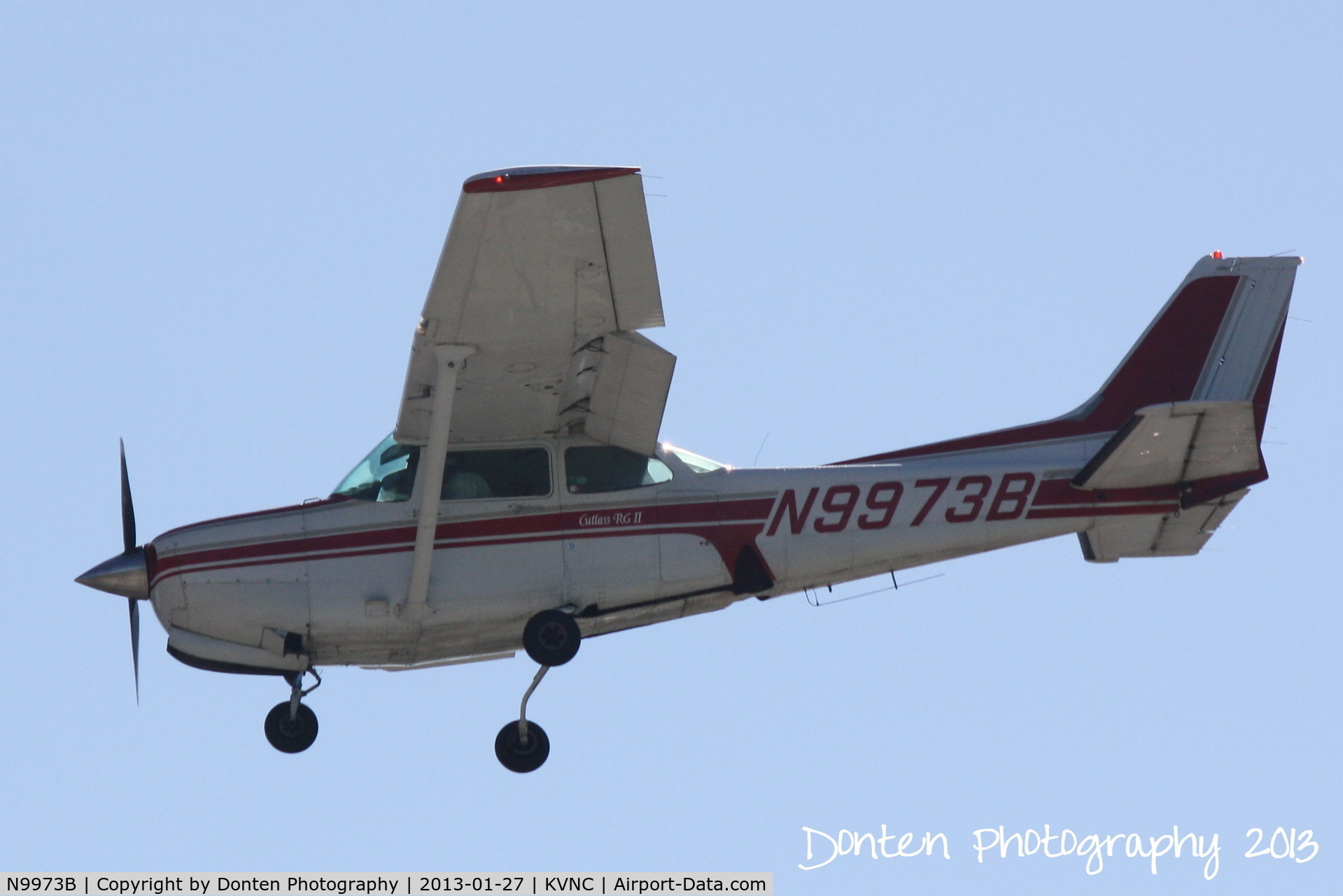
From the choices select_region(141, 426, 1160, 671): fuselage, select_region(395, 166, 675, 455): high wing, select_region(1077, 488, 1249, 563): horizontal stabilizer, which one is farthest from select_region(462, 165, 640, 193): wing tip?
select_region(1077, 488, 1249, 563): horizontal stabilizer

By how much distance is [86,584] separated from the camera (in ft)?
46.2

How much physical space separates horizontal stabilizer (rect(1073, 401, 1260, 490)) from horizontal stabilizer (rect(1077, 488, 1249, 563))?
294 millimetres

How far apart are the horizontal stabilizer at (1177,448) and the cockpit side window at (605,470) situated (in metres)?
3.37

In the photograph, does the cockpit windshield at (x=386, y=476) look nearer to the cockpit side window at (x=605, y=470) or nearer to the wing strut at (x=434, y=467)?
the wing strut at (x=434, y=467)

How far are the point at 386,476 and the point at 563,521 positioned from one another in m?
1.37

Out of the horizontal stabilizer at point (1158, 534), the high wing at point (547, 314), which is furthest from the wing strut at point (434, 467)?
the horizontal stabilizer at point (1158, 534)

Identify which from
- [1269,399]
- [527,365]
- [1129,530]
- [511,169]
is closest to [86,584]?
[527,365]

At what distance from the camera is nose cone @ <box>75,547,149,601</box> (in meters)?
14.0

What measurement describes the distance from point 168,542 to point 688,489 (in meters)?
3.85

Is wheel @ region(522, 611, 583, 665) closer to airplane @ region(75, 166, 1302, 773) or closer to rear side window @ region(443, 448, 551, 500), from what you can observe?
airplane @ region(75, 166, 1302, 773)

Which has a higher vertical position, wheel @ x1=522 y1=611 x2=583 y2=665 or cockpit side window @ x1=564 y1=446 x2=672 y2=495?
cockpit side window @ x1=564 y1=446 x2=672 y2=495

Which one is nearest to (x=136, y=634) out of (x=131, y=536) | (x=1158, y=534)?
(x=131, y=536)

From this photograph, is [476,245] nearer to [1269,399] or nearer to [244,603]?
[244,603]

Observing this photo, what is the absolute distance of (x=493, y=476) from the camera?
14148 mm
